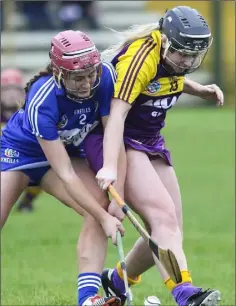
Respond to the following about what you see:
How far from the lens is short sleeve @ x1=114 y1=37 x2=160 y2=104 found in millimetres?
5891

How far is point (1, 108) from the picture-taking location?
1135cm

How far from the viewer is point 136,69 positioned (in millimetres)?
5922

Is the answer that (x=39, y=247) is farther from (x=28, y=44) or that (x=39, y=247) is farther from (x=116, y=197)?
(x=28, y=44)

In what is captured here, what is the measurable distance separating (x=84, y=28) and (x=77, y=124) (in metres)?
24.1

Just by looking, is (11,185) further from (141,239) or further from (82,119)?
(141,239)

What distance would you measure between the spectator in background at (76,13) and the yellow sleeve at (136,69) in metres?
23.4

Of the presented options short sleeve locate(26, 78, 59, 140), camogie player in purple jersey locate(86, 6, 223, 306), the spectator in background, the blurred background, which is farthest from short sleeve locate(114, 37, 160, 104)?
the spectator in background

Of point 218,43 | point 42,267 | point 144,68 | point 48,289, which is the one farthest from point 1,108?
point 218,43

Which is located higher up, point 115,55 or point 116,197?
point 115,55

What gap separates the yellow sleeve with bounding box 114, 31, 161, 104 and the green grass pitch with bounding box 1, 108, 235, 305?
179 cm

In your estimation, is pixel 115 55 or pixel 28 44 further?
pixel 28 44

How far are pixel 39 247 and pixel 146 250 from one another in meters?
3.29

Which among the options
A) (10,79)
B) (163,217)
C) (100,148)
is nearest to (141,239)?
(163,217)

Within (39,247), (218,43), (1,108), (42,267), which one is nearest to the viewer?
(42,267)
